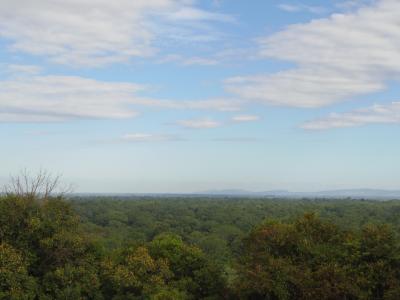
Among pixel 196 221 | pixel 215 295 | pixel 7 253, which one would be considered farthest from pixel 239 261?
pixel 196 221

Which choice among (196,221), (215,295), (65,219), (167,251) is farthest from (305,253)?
(196,221)

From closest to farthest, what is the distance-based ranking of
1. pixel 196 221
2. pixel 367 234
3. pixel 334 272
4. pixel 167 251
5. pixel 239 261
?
pixel 334 272 < pixel 367 234 < pixel 239 261 < pixel 167 251 < pixel 196 221

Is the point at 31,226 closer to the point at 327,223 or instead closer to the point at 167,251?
the point at 167,251

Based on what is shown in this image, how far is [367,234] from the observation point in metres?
23.2

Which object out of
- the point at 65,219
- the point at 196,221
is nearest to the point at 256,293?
the point at 65,219

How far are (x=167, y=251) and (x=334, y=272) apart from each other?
363 inches

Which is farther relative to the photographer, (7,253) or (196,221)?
(196,221)

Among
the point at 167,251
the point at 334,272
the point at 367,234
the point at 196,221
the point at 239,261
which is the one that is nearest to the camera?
the point at 334,272

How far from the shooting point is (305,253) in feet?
77.3

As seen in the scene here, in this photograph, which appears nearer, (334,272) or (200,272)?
(334,272)

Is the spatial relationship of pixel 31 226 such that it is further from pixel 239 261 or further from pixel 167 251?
pixel 239 261

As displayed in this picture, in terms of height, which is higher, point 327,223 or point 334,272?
point 327,223

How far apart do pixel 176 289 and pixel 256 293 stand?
3706 millimetres

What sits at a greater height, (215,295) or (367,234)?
(367,234)
